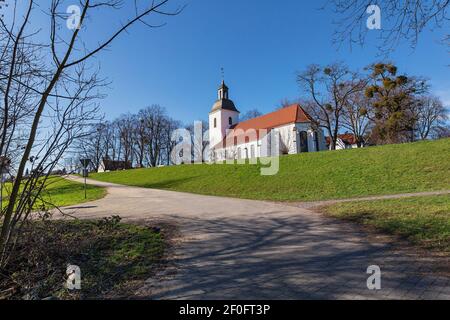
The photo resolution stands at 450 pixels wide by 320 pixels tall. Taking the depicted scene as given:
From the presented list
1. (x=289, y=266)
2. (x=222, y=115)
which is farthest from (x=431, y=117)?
(x=289, y=266)

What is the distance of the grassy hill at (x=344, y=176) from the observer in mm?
15252

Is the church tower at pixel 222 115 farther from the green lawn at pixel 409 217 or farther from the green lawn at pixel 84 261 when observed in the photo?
the green lawn at pixel 84 261

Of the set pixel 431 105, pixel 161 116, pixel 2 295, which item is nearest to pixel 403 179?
pixel 2 295

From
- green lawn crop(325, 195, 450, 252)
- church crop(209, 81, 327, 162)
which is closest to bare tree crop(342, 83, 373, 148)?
church crop(209, 81, 327, 162)

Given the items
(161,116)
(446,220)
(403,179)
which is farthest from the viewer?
(161,116)

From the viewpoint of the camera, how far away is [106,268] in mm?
5074

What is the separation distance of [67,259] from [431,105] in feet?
193

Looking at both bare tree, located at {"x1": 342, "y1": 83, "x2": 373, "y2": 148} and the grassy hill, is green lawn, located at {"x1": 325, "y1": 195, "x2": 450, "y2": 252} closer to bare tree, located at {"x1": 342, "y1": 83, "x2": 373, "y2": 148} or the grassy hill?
the grassy hill

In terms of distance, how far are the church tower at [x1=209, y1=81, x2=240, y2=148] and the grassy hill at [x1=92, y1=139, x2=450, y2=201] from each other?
Answer: 35397 mm

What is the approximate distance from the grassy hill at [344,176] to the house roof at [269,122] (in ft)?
72.5

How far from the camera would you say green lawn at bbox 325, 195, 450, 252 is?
19.7 ft

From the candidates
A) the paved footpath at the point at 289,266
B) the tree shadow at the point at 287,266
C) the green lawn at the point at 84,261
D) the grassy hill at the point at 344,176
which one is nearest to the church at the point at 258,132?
the grassy hill at the point at 344,176

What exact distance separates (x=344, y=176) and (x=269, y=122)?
119 feet
